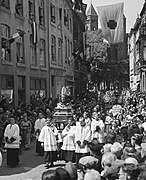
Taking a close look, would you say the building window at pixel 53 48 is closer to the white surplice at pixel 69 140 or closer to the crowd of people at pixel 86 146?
the crowd of people at pixel 86 146

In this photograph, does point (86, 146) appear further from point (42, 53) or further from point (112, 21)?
point (42, 53)

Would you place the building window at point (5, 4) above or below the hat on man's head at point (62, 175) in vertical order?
above

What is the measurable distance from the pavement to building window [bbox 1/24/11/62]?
8.71 metres

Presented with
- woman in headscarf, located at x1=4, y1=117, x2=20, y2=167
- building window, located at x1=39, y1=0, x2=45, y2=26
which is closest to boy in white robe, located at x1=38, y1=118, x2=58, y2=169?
woman in headscarf, located at x1=4, y1=117, x2=20, y2=167

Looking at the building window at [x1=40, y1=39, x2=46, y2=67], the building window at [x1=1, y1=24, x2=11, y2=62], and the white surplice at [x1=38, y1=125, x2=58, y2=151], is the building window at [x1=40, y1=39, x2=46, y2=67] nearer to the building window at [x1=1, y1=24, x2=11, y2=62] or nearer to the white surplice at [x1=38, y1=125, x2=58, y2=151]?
the building window at [x1=1, y1=24, x2=11, y2=62]

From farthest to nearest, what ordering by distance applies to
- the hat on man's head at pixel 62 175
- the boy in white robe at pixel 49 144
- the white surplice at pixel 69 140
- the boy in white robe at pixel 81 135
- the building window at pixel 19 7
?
the building window at pixel 19 7 → the white surplice at pixel 69 140 → the boy in white robe at pixel 49 144 → the boy in white robe at pixel 81 135 → the hat on man's head at pixel 62 175

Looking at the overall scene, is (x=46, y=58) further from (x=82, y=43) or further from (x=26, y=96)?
(x=82, y=43)

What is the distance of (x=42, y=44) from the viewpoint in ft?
96.9

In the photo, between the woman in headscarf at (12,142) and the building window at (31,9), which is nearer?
the woman in headscarf at (12,142)

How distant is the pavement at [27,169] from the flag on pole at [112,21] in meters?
10.3

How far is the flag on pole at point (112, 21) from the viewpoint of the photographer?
21.9 m

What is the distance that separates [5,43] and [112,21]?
6.34 m

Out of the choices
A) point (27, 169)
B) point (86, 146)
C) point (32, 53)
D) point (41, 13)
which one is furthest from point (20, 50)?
point (86, 146)

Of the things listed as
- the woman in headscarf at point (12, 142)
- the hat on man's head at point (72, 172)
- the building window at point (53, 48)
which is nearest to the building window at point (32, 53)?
the building window at point (53, 48)
